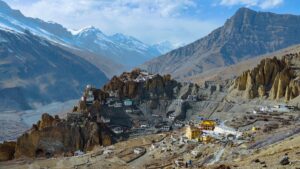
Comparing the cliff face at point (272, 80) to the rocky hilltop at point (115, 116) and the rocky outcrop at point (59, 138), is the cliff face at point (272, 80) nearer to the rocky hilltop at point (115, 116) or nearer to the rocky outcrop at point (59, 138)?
the rocky hilltop at point (115, 116)

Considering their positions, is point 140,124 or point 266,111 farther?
point 140,124

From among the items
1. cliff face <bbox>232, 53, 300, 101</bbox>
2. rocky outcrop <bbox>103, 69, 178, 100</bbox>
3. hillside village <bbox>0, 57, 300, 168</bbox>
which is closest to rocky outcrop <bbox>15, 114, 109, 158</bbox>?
hillside village <bbox>0, 57, 300, 168</bbox>

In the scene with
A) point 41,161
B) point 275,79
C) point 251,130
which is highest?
point 275,79

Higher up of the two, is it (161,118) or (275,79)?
(275,79)

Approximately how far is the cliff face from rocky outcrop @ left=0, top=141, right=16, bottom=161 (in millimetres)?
54122

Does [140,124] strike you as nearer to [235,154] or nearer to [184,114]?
[184,114]

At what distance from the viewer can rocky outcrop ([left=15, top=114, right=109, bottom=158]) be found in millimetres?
109375

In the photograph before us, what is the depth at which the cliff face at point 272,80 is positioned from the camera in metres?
121

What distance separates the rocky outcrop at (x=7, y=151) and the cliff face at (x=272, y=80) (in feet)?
178

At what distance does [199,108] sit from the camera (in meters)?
136

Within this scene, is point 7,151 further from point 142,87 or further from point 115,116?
point 142,87

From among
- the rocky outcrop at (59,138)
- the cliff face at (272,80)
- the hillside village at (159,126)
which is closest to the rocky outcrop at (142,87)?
the hillside village at (159,126)

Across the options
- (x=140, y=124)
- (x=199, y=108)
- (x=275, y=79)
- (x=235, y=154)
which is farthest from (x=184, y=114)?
(x=235, y=154)

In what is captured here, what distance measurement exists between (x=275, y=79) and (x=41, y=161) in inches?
2220
